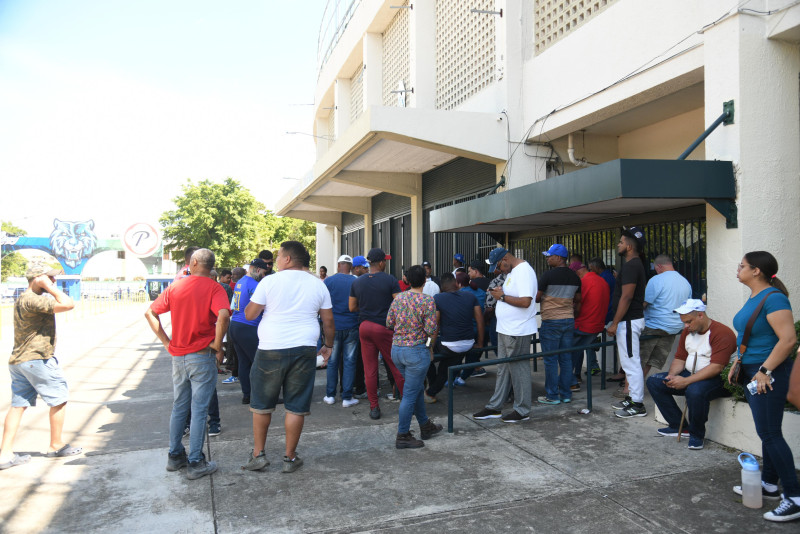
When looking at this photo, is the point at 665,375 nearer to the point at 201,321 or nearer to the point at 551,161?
the point at 201,321

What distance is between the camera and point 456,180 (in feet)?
40.3

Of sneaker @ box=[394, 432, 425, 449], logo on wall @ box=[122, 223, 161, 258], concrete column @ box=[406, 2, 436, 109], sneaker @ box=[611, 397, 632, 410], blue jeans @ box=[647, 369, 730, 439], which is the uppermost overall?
concrete column @ box=[406, 2, 436, 109]

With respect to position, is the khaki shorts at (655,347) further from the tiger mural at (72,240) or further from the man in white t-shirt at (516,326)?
the tiger mural at (72,240)

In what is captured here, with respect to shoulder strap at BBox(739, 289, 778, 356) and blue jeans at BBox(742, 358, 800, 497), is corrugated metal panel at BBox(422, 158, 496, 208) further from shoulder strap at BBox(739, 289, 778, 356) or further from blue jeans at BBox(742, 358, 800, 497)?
blue jeans at BBox(742, 358, 800, 497)

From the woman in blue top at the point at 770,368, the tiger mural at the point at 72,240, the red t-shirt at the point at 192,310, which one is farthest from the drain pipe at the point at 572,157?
the tiger mural at the point at 72,240

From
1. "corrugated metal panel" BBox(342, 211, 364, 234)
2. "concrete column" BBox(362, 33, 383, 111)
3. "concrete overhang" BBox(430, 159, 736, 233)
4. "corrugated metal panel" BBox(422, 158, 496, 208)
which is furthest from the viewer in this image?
"corrugated metal panel" BBox(342, 211, 364, 234)

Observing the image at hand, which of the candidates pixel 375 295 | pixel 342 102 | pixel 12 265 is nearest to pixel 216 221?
pixel 342 102

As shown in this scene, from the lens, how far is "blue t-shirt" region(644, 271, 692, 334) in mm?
5961

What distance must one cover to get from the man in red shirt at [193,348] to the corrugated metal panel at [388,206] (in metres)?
10.9

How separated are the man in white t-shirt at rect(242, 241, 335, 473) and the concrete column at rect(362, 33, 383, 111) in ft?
40.5

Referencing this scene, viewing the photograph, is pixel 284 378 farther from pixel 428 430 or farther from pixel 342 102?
pixel 342 102

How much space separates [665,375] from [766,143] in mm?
2668

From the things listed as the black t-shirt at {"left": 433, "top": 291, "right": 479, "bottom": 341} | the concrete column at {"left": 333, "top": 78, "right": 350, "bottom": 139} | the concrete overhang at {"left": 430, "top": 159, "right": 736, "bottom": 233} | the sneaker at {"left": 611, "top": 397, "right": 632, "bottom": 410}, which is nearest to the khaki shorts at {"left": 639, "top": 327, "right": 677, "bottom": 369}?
the sneaker at {"left": 611, "top": 397, "right": 632, "bottom": 410}

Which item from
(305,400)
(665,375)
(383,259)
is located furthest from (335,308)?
(665,375)
